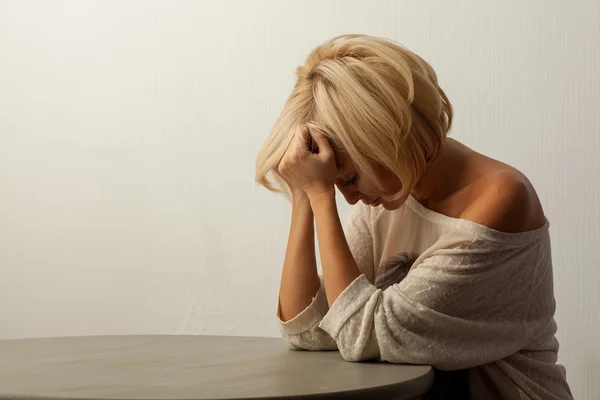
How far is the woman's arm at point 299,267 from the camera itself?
54.6 inches

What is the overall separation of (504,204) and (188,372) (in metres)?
0.51

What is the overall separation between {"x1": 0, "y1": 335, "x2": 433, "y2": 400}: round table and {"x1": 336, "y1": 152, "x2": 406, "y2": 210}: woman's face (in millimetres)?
251

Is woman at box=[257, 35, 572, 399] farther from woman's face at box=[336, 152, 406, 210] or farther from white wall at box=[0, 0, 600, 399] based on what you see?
white wall at box=[0, 0, 600, 399]

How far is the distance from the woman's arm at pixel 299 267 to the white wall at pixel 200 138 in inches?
30.2

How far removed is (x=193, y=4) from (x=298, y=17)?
1.15ft

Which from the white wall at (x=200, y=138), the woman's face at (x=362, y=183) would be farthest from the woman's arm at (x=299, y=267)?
the white wall at (x=200, y=138)

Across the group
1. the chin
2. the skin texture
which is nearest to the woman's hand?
the skin texture

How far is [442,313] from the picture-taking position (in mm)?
1208

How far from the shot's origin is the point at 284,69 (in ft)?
7.64

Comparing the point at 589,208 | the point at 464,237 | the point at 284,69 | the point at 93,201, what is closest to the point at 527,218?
the point at 464,237

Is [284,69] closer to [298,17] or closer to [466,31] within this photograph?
[298,17]

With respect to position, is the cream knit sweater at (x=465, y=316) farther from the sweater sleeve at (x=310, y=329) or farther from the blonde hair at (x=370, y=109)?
the blonde hair at (x=370, y=109)

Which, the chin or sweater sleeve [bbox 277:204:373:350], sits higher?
the chin

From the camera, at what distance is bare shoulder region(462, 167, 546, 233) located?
1237 millimetres
